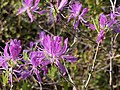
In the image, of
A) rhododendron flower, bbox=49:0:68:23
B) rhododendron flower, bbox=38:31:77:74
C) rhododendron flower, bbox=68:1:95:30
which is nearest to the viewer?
Result: rhododendron flower, bbox=38:31:77:74

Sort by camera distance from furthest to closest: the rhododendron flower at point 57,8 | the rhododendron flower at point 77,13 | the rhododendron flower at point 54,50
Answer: the rhododendron flower at point 77,13 < the rhododendron flower at point 57,8 < the rhododendron flower at point 54,50

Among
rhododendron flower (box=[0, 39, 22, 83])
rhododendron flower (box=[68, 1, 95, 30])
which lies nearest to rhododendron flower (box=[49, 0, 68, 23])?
rhododendron flower (box=[68, 1, 95, 30])

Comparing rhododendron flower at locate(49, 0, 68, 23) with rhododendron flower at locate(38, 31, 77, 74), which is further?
rhododendron flower at locate(49, 0, 68, 23)

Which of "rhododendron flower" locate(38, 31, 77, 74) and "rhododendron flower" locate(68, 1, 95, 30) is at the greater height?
"rhododendron flower" locate(68, 1, 95, 30)

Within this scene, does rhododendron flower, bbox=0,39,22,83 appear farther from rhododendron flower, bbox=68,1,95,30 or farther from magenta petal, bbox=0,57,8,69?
rhododendron flower, bbox=68,1,95,30

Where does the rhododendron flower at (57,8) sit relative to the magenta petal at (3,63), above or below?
above

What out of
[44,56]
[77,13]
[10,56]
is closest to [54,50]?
[44,56]

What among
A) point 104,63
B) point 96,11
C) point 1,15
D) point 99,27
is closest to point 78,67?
point 104,63

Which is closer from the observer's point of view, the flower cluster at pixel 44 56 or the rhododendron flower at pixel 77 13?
the flower cluster at pixel 44 56

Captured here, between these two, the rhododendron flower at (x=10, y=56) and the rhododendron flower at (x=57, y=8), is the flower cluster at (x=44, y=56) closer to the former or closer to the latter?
the rhododendron flower at (x=10, y=56)

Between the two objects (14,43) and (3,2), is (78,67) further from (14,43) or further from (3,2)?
(14,43)

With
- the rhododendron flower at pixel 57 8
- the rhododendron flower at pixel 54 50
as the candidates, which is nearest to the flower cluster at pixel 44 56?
the rhododendron flower at pixel 54 50
